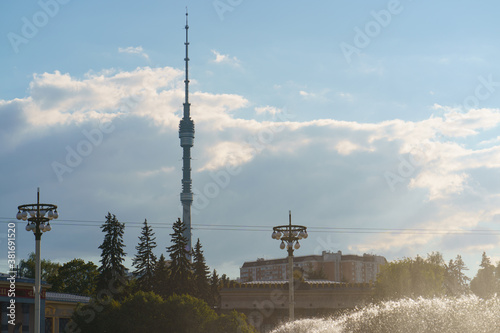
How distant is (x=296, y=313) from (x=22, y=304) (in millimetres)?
26053

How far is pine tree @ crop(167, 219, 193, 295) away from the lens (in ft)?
209

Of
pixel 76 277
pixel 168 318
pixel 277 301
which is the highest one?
pixel 76 277

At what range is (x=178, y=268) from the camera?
6506cm

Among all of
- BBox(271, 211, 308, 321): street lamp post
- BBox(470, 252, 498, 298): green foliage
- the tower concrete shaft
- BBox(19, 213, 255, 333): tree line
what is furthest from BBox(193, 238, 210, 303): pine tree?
the tower concrete shaft

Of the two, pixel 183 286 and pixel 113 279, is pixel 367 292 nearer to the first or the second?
pixel 183 286

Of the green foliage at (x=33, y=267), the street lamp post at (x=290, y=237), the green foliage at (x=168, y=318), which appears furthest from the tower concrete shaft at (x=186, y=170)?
the street lamp post at (x=290, y=237)

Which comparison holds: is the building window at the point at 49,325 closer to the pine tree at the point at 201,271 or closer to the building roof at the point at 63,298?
the building roof at the point at 63,298

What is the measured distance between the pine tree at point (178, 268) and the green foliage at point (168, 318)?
1960 cm

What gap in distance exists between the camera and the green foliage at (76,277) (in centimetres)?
8269

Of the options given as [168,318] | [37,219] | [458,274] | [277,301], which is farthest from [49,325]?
[458,274]

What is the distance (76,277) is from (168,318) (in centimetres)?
4578

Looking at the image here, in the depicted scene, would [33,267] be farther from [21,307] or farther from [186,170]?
[186,170]

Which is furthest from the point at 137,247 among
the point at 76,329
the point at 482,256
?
the point at 482,256

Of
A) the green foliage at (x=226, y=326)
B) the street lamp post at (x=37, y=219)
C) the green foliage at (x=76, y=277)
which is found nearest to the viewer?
the street lamp post at (x=37, y=219)
